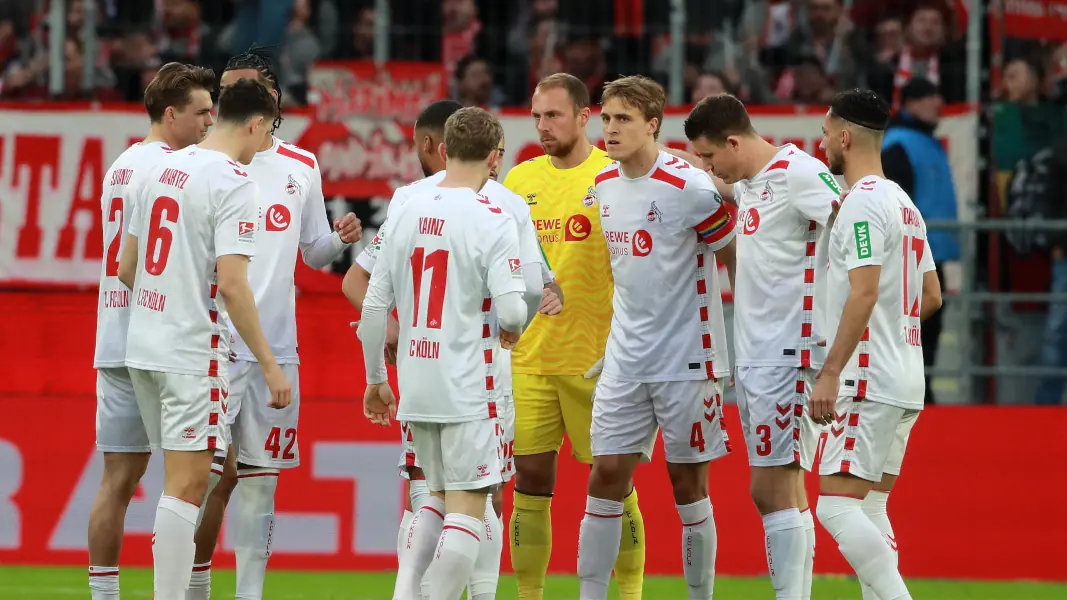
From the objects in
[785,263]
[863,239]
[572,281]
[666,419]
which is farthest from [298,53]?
[863,239]

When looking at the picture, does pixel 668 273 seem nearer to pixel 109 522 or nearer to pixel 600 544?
pixel 600 544

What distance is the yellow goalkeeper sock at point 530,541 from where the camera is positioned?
7.93 metres

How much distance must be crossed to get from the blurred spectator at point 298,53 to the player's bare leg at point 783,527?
6.42m

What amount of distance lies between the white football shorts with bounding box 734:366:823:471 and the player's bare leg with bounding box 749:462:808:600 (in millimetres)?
65

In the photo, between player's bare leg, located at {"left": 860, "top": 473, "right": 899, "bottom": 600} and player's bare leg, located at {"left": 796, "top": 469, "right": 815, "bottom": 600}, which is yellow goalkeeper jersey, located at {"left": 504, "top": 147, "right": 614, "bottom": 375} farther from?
player's bare leg, located at {"left": 860, "top": 473, "right": 899, "bottom": 600}

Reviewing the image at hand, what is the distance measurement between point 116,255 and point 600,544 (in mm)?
2643

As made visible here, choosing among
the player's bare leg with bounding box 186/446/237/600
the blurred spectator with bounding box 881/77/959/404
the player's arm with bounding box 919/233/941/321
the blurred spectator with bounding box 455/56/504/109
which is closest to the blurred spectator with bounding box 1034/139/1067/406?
the blurred spectator with bounding box 881/77/959/404

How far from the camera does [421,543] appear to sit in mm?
6855

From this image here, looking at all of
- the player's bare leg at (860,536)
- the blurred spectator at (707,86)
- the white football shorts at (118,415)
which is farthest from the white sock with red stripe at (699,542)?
the blurred spectator at (707,86)

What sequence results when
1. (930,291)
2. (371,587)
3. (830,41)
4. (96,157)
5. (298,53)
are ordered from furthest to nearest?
(830,41), (298,53), (96,157), (371,587), (930,291)

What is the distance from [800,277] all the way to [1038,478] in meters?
3.83

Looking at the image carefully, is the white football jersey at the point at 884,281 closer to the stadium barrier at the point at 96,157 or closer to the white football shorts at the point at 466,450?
the white football shorts at the point at 466,450

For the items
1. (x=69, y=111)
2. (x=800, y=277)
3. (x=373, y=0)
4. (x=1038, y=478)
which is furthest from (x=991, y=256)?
(x=69, y=111)

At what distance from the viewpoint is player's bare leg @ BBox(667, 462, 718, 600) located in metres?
7.56
